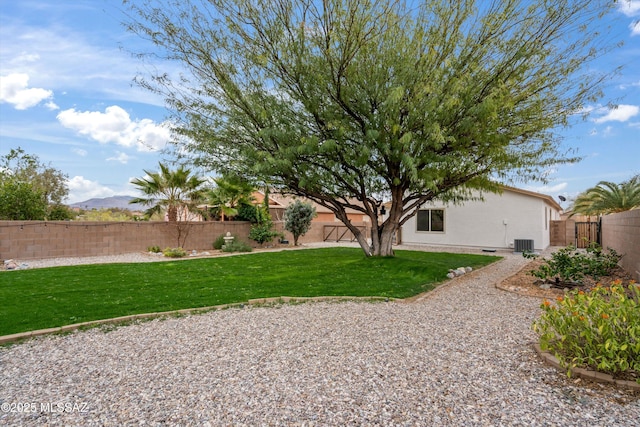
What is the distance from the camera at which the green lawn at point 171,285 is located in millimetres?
5672

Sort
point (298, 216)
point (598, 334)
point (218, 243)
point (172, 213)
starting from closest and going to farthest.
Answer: point (598, 334) → point (172, 213) → point (218, 243) → point (298, 216)

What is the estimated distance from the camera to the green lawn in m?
5.67

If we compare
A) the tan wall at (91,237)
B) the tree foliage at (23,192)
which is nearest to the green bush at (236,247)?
the tan wall at (91,237)

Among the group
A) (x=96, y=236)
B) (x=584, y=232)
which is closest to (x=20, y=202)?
(x=96, y=236)

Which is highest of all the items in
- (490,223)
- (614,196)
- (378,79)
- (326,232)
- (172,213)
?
(378,79)

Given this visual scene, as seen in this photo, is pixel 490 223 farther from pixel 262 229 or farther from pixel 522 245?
pixel 262 229

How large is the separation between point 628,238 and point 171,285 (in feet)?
34.5

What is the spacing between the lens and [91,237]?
1419cm

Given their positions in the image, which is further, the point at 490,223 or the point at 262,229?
the point at 262,229

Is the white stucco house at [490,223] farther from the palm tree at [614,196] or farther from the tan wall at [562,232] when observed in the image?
the palm tree at [614,196]

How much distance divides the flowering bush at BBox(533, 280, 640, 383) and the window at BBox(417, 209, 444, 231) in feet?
50.7

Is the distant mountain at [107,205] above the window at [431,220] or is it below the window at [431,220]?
above

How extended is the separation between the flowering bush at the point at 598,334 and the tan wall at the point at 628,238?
17.5 feet

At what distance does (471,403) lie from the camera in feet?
9.26
